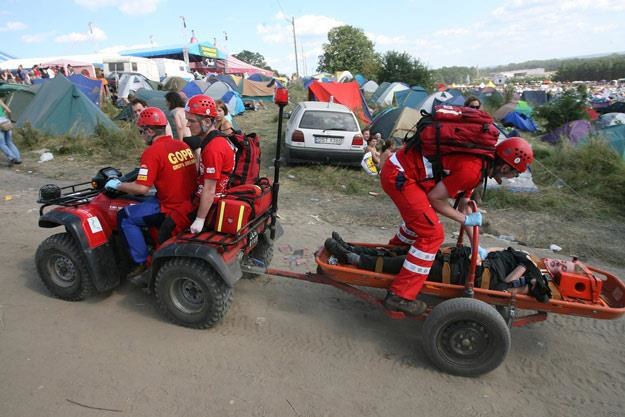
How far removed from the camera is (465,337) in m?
3.16

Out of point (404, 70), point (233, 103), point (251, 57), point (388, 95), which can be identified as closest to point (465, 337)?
point (233, 103)

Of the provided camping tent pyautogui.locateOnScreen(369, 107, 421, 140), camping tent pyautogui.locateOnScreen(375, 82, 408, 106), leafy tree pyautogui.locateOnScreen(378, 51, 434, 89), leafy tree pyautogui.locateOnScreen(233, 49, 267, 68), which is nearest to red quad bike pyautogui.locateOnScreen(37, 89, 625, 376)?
camping tent pyautogui.locateOnScreen(369, 107, 421, 140)

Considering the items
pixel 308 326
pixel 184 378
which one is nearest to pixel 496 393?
pixel 308 326

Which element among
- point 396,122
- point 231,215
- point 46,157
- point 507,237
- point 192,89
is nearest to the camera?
point 231,215

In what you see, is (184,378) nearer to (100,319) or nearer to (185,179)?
(100,319)

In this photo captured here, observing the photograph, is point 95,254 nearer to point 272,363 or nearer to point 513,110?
point 272,363

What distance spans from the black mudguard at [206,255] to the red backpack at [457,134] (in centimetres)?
184

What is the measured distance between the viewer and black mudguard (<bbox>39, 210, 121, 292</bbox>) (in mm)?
3686

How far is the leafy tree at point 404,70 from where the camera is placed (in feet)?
Answer: 119

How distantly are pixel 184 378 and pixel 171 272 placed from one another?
91cm

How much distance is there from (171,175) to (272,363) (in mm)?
1813

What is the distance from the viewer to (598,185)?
325 inches

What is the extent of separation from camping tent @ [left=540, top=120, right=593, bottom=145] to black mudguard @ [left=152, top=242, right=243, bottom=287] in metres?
13.4

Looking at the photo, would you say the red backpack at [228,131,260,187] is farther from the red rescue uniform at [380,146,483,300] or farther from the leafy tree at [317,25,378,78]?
the leafy tree at [317,25,378,78]
